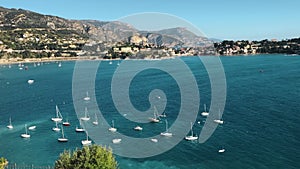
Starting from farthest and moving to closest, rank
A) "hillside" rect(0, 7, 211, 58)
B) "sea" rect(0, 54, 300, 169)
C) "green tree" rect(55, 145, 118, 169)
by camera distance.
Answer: "hillside" rect(0, 7, 211, 58), "sea" rect(0, 54, 300, 169), "green tree" rect(55, 145, 118, 169)

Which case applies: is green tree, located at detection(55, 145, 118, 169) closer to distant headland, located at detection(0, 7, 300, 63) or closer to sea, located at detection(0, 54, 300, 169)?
sea, located at detection(0, 54, 300, 169)

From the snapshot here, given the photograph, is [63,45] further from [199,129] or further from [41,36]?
[199,129]

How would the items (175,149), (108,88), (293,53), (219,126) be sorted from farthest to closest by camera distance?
(293,53)
(108,88)
(219,126)
(175,149)

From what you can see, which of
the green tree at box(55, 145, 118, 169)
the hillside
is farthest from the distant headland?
the green tree at box(55, 145, 118, 169)

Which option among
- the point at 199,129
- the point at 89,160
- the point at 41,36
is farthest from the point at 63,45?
the point at 89,160

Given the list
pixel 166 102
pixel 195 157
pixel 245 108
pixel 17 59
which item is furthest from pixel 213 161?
pixel 17 59

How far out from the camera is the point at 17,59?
357 feet

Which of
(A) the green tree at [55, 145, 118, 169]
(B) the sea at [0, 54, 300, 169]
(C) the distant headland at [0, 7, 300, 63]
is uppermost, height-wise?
(C) the distant headland at [0, 7, 300, 63]

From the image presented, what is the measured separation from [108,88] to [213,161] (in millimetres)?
36358

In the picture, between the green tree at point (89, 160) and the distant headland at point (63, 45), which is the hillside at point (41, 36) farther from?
the green tree at point (89, 160)

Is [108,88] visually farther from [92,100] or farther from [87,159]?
[87,159]

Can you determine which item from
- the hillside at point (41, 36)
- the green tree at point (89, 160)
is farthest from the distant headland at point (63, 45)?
the green tree at point (89, 160)

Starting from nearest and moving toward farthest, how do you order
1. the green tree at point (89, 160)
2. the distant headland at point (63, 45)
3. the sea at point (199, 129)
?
the green tree at point (89, 160) < the sea at point (199, 129) < the distant headland at point (63, 45)

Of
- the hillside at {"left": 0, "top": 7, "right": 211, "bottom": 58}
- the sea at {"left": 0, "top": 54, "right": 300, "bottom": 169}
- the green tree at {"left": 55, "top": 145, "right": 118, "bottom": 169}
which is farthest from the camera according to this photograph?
the hillside at {"left": 0, "top": 7, "right": 211, "bottom": 58}
